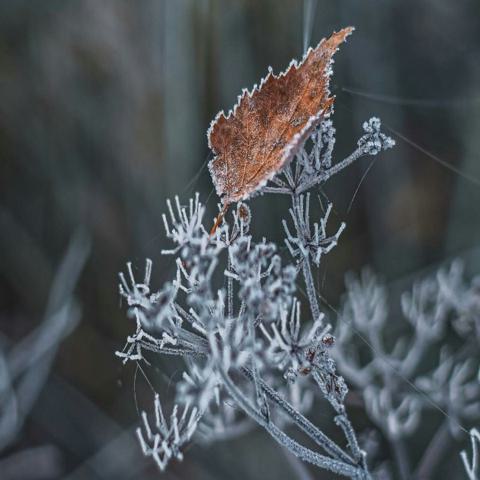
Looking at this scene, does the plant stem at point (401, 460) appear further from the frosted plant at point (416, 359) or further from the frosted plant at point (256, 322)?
the frosted plant at point (256, 322)

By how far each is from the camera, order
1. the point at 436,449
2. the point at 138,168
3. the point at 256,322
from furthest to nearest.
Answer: the point at 138,168, the point at 436,449, the point at 256,322

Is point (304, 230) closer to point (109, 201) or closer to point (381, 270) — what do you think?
point (381, 270)

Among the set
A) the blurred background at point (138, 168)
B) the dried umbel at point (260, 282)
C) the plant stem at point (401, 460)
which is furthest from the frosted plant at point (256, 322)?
the blurred background at point (138, 168)

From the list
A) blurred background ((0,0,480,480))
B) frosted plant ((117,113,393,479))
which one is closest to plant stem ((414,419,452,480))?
blurred background ((0,0,480,480))

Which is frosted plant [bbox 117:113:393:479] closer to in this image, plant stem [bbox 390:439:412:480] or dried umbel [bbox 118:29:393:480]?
dried umbel [bbox 118:29:393:480]

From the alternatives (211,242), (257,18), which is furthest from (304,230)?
(257,18)

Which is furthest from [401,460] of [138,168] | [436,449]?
[138,168]

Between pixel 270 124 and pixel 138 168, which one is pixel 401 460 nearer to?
pixel 270 124
